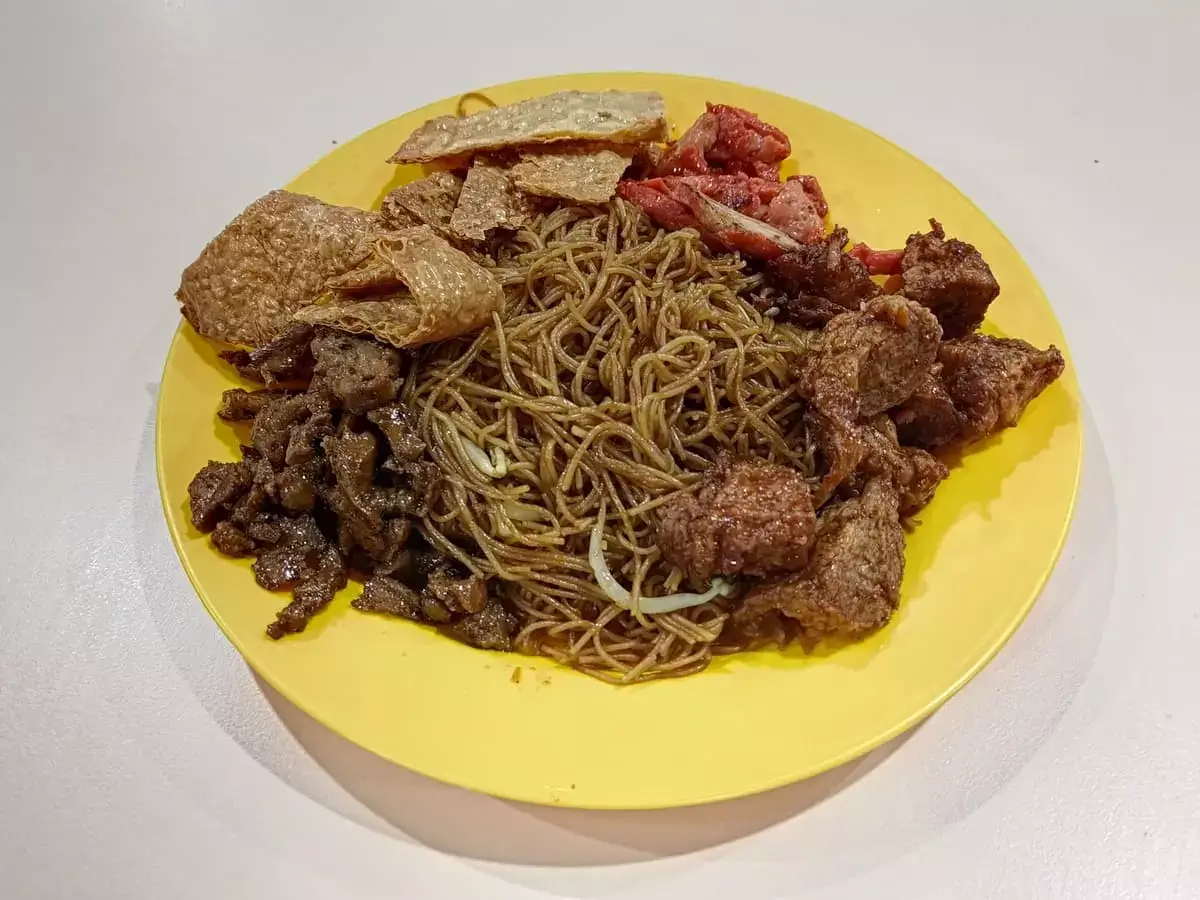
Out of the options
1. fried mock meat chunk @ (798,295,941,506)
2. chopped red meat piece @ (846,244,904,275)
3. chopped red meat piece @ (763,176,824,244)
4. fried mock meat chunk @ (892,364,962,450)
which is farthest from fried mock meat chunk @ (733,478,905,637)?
chopped red meat piece @ (763,176,824,244)

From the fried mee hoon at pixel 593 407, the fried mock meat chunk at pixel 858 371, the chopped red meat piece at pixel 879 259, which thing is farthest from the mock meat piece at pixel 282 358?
the chopped red meat piece at pixel 879 259

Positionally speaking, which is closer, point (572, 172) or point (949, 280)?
point (949, 280)

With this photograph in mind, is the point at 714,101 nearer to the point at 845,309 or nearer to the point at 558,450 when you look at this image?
the point at 845,309

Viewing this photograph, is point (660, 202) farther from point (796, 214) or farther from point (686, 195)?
point (796, 214)

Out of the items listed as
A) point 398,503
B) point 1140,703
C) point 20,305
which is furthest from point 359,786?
point 20,305

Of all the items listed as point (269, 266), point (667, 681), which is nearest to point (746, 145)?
point (269, 266)

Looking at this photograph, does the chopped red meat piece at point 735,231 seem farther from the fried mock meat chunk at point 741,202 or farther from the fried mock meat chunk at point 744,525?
the fried mock meat chunk at point 744,525
